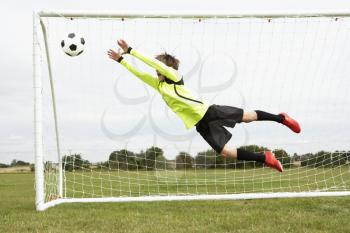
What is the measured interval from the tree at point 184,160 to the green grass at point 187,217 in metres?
0.82

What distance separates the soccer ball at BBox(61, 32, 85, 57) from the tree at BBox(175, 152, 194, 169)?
129 inches

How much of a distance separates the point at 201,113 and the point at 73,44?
8.06 ft

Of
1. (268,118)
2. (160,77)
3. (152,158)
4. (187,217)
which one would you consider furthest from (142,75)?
(152,158)

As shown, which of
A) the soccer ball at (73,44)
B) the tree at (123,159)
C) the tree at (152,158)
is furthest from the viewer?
the tree at (152,158)

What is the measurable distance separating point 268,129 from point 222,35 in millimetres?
2125

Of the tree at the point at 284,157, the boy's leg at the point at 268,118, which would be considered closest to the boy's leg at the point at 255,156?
the boy's leg at the point at 268,118

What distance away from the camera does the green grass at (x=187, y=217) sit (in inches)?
253

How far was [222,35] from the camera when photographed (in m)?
8.96

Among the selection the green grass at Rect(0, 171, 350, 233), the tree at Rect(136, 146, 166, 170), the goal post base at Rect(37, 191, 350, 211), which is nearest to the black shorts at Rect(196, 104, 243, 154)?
the green grass at Rect(0, 171, 350, 233)

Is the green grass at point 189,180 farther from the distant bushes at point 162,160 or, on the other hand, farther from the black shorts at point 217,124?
the black shorts at point 217,124

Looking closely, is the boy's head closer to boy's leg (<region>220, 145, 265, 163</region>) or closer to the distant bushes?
boy's leg (<region>220, 145, 265, 163</region>)

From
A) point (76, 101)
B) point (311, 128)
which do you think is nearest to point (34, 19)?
point (76, 101)

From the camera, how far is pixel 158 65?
6.83 m

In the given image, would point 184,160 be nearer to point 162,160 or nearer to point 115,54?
point 162,160
